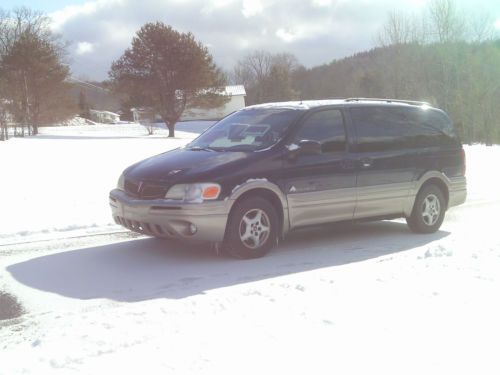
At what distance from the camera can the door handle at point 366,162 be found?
6832 millimetres

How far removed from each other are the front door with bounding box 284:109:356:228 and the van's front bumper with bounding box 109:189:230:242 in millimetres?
882

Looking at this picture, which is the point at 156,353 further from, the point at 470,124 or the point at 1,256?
the point at 470,124

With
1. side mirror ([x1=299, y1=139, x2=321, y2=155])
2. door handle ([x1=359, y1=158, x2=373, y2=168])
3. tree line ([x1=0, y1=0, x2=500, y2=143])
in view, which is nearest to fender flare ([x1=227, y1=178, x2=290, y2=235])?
side mirror ([x1=299, y1=139, x2=321, y2=155])

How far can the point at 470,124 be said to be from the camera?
5359 centimetres

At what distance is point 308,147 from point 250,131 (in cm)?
77

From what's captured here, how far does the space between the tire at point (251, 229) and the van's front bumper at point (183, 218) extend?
12 cm

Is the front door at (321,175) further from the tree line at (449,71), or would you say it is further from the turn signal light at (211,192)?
the tree line at (449,71)

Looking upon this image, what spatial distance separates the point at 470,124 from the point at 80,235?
52.0 meters

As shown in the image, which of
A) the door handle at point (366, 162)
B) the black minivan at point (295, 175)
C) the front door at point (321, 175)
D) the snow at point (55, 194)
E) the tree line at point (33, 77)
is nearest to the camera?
the black minivan at point (295, 175)

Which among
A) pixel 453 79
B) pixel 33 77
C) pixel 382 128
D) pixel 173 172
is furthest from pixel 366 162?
pixel 453 79

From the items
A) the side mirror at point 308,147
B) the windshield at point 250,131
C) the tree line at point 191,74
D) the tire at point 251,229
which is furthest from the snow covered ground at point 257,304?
the tree line at point 191,74

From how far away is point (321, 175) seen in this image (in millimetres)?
6453

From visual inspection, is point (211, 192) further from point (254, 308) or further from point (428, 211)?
point (428, 211)

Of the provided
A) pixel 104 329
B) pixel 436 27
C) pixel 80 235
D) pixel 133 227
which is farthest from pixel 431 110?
pixel 436 27
